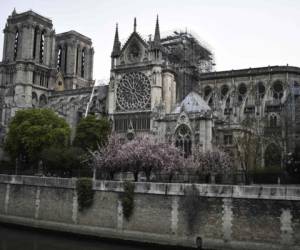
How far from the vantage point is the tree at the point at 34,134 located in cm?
5188

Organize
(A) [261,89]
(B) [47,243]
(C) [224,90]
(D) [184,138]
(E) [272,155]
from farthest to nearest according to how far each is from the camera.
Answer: (C) [224,90] < (A) [261,89] < (D) [184,138] < (E) [272,155] < (B) [47,243]

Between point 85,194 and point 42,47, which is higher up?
point 42,47

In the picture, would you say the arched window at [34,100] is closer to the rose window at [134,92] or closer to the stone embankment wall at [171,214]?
the rose window at [134,92]

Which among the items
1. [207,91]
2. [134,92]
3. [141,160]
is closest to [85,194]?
[141,160]

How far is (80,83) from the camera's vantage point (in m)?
93.6

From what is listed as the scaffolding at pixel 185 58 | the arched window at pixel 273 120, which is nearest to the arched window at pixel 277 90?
the arched window at pixel 273 120

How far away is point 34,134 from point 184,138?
17.6 metres

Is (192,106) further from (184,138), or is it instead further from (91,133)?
(91,133)

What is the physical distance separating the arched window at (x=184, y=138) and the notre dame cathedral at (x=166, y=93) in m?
0.12

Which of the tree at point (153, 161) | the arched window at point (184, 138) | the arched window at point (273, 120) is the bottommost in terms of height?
the tree at point (153, 161)

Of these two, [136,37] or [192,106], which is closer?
[192,106]

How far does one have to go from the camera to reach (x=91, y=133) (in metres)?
56.8

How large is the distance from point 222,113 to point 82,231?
107ft

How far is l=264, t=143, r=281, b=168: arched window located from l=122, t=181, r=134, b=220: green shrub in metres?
26.0
